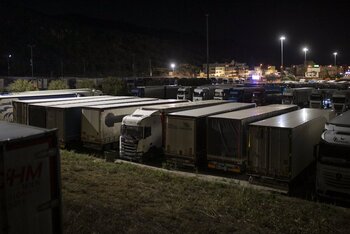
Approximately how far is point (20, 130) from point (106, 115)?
15758mm

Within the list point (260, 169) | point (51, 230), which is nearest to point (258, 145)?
point (260, 169)

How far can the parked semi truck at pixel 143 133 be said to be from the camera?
19.4 meters

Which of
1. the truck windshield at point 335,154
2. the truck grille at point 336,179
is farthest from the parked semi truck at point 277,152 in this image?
the truck grille at point 336,179

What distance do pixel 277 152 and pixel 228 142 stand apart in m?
2.68

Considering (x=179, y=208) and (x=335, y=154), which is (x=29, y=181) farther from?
(x=335, y=154)

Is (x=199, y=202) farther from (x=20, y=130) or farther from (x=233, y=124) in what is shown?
(x=20, y=130)

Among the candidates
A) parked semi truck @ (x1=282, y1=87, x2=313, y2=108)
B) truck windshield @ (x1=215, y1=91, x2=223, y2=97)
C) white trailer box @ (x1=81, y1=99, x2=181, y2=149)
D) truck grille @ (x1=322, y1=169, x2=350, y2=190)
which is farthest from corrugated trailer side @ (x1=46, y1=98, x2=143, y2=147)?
parked semi truck @ (x1=282, y1=87, x2=313, y2=108)

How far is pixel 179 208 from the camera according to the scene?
11.5 m

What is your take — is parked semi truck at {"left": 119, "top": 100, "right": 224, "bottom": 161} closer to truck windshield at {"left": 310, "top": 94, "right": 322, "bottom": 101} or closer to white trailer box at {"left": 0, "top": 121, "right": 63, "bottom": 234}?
white trailer box at {"left": 0, "top": 121, "right": 63, "bottom": 234}

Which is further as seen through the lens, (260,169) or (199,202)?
(260,169)

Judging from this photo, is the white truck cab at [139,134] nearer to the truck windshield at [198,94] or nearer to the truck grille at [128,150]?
the truck grille at [128,150]

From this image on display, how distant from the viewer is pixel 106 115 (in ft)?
70.1

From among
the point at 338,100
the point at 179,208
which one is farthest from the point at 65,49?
the point at 179,208

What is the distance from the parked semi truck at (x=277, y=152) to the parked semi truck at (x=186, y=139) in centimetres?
301
